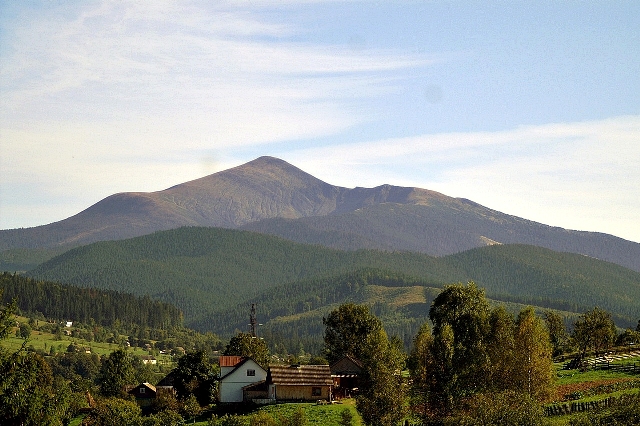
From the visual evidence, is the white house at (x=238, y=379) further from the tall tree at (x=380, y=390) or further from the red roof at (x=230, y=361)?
the tall tree at (x=380, y=390)

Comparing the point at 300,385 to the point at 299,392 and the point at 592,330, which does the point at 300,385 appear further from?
the point at 592,330

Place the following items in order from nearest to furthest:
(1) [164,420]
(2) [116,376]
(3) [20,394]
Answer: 1. (3) [20,394]
2. (1) [164,420]
3. (2) [116,376]

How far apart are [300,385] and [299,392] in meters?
0.93

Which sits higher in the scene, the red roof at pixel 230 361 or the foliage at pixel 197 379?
the red roof at pixel 230 361

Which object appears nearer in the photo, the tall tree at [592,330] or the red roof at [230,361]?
the tall tree at [592,330]

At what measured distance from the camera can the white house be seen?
10031 centimetres

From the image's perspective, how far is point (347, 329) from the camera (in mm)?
117750

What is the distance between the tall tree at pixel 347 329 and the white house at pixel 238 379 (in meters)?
18.5

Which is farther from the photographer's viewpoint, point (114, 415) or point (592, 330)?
point (592, 330)

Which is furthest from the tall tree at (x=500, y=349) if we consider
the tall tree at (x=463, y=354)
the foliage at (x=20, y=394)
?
the foliage at (x=20, y=394)

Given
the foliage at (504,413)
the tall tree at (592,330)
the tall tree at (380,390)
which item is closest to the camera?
the foliage at (504,413)

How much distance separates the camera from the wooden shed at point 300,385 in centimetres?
9362

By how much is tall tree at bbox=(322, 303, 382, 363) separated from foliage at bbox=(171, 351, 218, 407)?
1933 centimetres

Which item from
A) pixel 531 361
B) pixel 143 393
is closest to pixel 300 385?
pixel 531 361
